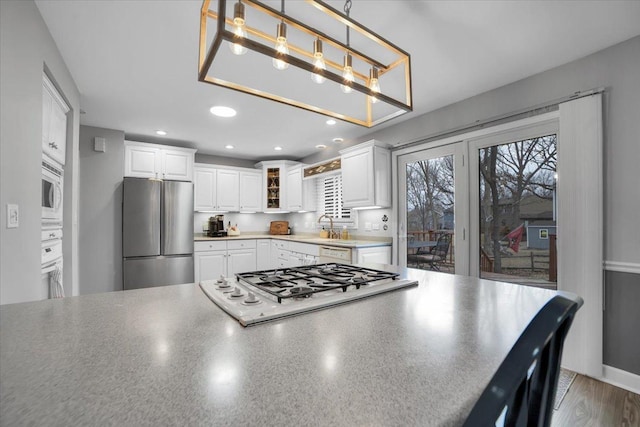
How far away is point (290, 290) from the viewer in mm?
1037

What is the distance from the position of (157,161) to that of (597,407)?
5250mm

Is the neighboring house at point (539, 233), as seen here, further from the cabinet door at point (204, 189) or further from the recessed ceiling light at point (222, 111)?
the cabinet door at point (204, 189)

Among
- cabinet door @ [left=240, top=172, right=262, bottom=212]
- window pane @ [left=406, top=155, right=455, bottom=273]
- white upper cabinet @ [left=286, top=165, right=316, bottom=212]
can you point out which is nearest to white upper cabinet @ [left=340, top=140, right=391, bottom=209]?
window pane @ [left=406, top=155, right=455, bottom=273]

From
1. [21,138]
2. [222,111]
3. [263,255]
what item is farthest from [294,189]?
[21,138]

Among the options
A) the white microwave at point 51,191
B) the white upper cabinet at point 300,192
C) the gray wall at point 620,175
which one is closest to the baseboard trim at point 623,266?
the gray wall at point 620,175

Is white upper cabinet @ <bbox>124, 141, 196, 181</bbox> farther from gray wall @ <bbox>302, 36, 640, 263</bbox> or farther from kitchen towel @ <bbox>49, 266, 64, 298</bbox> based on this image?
gray wall @ <bbox>302, 36, 640, 263</bbox>

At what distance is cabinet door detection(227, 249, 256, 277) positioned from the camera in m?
4.71

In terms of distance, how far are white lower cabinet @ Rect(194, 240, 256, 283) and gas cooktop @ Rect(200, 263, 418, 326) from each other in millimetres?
3454

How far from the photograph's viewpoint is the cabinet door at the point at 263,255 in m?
5.02

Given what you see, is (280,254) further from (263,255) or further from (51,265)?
(51,265)

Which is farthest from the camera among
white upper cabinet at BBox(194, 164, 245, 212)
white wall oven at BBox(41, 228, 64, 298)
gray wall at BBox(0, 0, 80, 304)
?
white upper cabinet at BBox(194, 164, 245, 212)

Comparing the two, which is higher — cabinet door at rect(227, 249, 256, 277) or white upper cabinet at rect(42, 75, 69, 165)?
white upper cabinet at rect(42, 75, 69, 165)

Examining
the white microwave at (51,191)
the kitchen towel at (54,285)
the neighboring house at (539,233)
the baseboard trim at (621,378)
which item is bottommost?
the baseboard trim at (621,378)

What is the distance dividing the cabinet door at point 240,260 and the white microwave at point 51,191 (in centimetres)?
242
